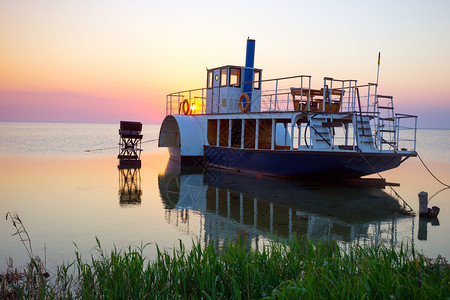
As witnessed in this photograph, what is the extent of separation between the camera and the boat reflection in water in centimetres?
907

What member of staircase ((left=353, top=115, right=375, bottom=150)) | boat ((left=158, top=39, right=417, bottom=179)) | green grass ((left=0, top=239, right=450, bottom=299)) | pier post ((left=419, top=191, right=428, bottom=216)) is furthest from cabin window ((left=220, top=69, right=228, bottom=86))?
green grass ((left=0, top=239, right=450, bottom=299))

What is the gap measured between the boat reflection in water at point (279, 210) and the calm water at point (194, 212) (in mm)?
26

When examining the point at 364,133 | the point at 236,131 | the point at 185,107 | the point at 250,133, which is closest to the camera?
the point at 364,133

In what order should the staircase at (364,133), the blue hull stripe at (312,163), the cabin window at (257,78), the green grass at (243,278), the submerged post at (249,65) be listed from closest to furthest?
the green grass at (243,278)
the blue hull stripe at (312,163)
the staircase at (364,133)
the submerged post at (249,65)
the cabin window at (257,78)

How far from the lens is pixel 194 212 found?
11062 mm

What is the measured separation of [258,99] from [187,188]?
7.69 m

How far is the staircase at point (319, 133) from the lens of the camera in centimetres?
1486

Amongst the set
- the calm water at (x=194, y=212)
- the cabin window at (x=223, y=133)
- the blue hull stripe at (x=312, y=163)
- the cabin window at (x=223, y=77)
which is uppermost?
the cabin window at (x=223, y=77)

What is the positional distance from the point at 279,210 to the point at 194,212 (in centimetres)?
243

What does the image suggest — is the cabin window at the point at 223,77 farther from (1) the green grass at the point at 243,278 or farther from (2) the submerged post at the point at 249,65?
(1) the green grass at the point at 243,278

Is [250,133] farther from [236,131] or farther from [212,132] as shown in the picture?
[212,132]

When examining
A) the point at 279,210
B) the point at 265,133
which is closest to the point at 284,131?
the point at 265,133

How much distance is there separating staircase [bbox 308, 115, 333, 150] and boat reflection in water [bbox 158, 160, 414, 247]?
5.59 feet

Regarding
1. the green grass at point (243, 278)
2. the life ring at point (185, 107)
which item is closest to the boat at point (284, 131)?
the life ring at point (185, 107)
